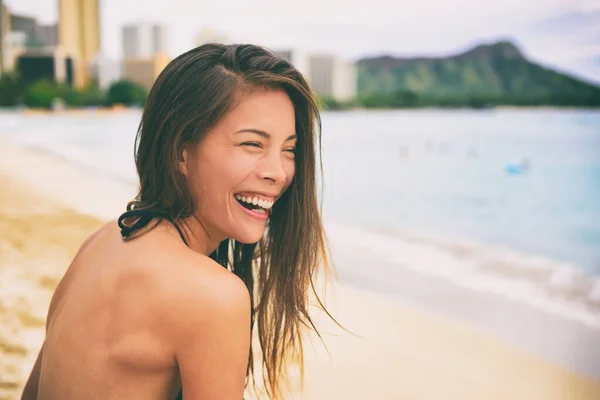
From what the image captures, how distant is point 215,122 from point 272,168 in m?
0.18

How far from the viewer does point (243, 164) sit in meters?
1.37

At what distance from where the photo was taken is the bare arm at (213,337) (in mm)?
1147

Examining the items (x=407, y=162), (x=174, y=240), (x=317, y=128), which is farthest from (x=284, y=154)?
(x=407, y=162)

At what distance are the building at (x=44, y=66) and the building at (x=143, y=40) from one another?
24.5 ft

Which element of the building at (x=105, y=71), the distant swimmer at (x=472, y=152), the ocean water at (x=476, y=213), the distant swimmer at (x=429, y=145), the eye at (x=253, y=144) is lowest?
the distant swimmer at (x=429, y=145)

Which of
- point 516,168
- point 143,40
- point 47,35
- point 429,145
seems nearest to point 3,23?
point 47,35

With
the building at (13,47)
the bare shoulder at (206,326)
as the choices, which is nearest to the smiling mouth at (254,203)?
the bare shoulder at (206,326)

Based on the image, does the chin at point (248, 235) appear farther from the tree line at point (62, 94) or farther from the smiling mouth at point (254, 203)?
the tree line at point (62, 94)

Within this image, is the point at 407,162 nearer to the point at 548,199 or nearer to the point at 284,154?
the point at 548,199

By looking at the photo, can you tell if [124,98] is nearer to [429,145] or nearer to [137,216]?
[429,145]

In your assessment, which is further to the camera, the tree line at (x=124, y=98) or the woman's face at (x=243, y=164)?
the tree line at (x=124, y=98)

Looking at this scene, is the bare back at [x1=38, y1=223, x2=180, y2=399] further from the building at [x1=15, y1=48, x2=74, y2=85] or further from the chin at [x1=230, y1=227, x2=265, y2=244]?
the building at [x1=15, y1=48, x2=74, y2=85]

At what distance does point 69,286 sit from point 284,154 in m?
0.66

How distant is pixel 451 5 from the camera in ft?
241
